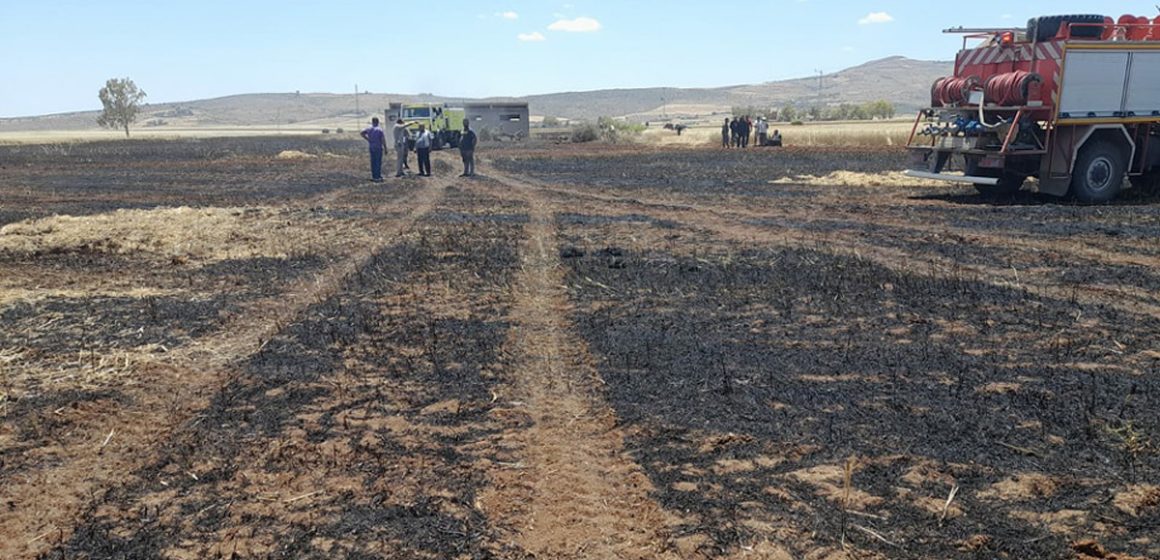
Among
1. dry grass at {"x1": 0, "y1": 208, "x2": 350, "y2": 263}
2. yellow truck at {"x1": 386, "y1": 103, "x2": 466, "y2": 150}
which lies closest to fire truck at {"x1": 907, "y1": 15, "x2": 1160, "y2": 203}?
dry grass at {"x1": 0, "y1": 208, "x2": 350, "y2": 263}

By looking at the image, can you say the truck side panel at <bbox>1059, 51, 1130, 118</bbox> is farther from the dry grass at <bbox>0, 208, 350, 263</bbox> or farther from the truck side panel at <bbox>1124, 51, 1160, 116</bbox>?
the dry grass at <bbox>0, 208, 350, 263</bbox>

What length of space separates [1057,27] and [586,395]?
12.2 m

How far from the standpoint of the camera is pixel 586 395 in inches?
212

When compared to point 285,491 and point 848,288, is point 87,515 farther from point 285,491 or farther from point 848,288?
point 848,288

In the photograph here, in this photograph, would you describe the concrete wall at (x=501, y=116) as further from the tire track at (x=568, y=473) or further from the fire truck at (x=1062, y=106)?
the tire track at (x=568, y=473)

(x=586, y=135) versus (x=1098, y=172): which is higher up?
(x=586, y=135)

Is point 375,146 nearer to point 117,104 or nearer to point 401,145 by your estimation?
point 401,145

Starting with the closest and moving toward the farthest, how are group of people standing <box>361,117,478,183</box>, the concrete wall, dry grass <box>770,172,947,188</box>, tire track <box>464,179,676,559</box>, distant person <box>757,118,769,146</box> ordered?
1. tire track <box>464,179,676,559</box>
2. dry grass <box>770,172,947,188</box>
3. group of people standing <box>361,117,478,183</box>
4. distant person <box>757,118,769,146</box>
5. the concrete wall

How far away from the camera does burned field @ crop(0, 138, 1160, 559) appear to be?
3.76 metres

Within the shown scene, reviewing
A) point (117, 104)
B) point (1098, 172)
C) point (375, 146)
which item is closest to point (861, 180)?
point (1098, 172)

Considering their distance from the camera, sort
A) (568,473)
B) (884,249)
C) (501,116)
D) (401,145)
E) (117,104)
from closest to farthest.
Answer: (568,473), (884,249), (401,145), (501,116), (117,104)

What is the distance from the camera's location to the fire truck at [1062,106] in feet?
43.5

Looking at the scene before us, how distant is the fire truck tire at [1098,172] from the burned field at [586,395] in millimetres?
2461

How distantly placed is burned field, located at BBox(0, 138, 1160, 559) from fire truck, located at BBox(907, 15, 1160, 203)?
8.18ft
